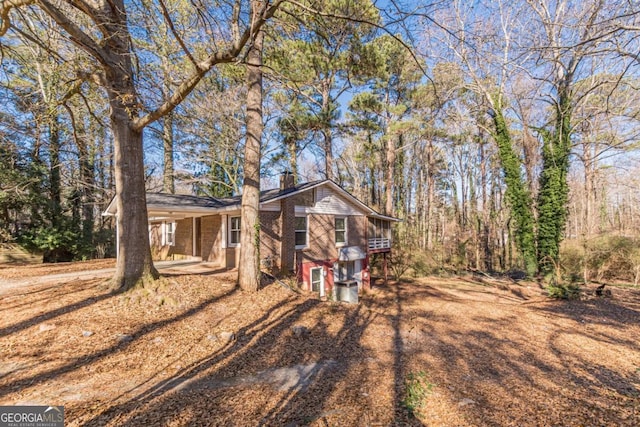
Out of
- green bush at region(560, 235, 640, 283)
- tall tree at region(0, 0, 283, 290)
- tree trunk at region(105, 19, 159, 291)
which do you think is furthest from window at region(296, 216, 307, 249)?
green bush at region(560, 235, 640, 283)

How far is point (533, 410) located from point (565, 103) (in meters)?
15.9

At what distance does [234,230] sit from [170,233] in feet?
19.7

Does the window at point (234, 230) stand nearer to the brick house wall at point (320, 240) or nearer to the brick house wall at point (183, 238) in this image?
the brick house wall at point (320, 240)

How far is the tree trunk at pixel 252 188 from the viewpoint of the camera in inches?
307

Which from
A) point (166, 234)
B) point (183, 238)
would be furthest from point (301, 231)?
point (166, 234)

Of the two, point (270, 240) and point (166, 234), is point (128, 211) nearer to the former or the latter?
point (270, 240)

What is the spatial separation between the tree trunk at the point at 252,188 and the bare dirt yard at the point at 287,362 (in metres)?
0.57

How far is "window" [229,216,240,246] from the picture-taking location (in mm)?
11544

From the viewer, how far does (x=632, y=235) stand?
14.4 meters

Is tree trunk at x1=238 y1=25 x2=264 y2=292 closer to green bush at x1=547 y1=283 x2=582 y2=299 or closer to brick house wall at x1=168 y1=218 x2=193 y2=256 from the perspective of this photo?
brick house wall at x1=168 y1=218 x2=193 y2=256

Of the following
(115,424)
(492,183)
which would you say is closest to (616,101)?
(492,183)

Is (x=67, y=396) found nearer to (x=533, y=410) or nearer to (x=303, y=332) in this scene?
(x=303, y=332)

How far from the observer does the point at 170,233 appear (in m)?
15.5

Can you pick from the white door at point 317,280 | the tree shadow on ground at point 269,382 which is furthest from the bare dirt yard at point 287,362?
the white door at point 317,280
